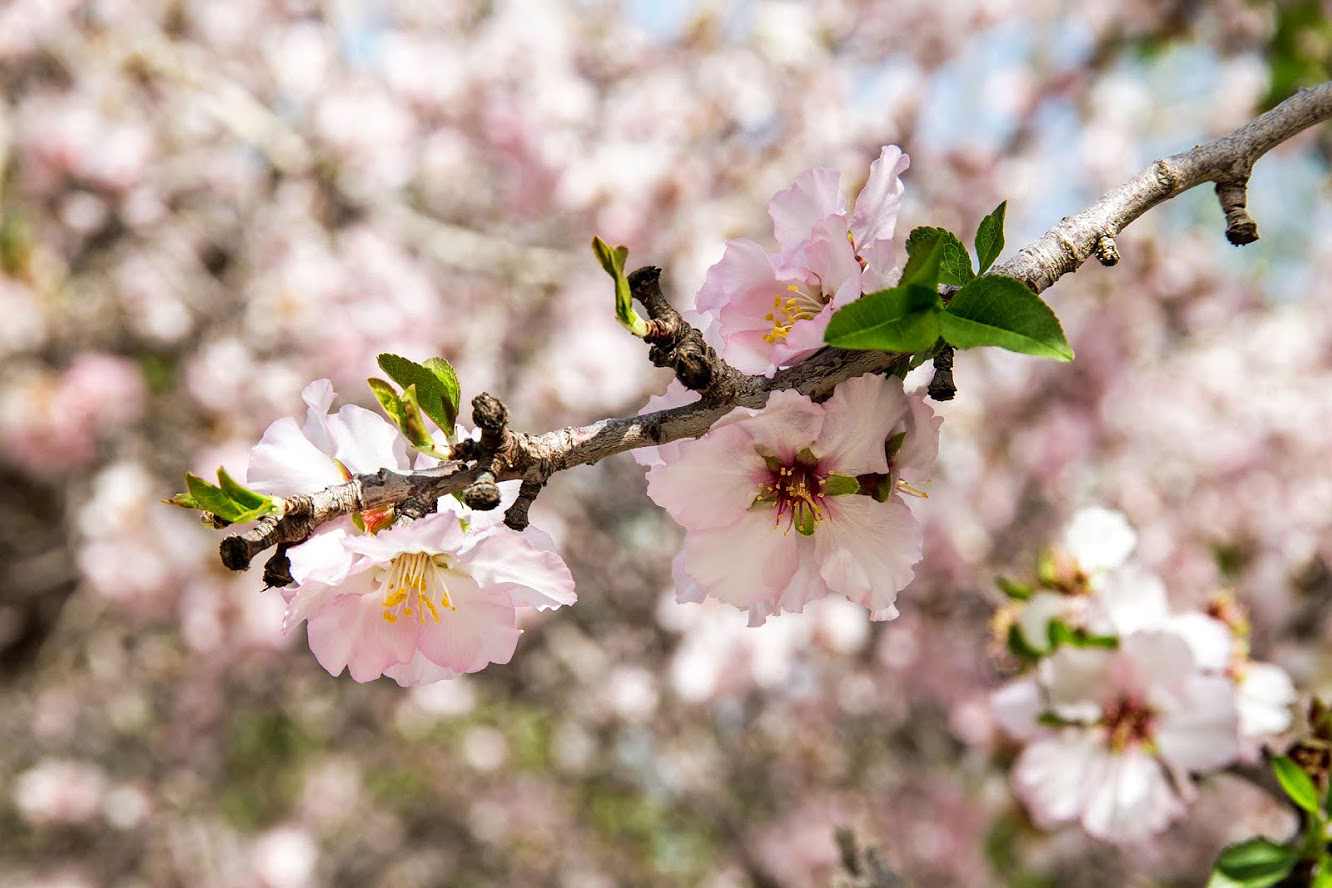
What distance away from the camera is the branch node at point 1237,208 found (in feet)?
2.64

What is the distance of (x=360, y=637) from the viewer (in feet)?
2.50

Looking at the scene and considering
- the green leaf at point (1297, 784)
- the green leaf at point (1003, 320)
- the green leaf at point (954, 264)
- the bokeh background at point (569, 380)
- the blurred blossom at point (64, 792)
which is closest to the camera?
the green leaf at point (1003, 320)

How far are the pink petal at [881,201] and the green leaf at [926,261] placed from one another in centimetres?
8

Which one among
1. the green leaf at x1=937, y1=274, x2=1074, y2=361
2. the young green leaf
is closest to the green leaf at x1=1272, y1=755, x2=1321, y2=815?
the green leaf at x1=937, y1=274, x2=1074, y2=361

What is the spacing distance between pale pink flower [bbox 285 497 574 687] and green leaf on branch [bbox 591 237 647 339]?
171mm

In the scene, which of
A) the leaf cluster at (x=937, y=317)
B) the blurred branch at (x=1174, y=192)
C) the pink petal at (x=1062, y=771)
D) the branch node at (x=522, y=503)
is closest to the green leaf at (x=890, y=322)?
the leaf cluster at (x=937, y=317)

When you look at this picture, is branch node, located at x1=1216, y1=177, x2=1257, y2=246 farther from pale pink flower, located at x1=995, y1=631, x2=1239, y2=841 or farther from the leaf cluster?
pale pink flower, located at x1=995, y1=631, x2=1239, y2=841

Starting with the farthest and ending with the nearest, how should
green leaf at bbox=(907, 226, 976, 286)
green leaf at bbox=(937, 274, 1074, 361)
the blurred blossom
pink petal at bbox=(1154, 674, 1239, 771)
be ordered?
1. the blurred blossom
2. pink petal at bbox=(1154, 674, 1239, 771)
3. green leaf at bbox=(907, 226, 976, 286)
4. green leaf at bbox=(937, 274, 1074, 361)

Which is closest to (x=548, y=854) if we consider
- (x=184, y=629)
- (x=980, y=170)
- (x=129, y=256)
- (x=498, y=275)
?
(x=184, y=629)

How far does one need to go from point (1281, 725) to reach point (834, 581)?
0.83 m

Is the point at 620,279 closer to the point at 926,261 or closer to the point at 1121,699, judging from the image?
the point at 926,261

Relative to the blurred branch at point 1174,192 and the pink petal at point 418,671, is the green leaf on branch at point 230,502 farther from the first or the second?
the blurred branch at point 1174,192

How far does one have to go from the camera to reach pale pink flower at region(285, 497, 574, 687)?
67 cm

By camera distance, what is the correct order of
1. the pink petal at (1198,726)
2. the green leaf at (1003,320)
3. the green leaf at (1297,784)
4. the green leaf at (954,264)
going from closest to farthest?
the green leaf at (1003,320) < the green leaf at (954,264) < the green leaf at (1297,784) < the pink petal at (1198,726)
